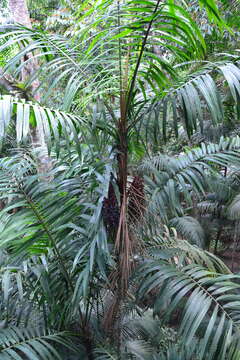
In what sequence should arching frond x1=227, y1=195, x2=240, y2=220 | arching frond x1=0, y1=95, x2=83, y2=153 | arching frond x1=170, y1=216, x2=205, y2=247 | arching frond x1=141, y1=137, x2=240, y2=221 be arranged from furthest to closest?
arching frond x1=170, y1=216, x2=205, y2=247, arching frond x1=227, y1=195, x2=240, y2=220, arching frond x1=141, y1=137, x2=240, y2=221, arching frond x1=0, y1=95, x2=83, y2=153

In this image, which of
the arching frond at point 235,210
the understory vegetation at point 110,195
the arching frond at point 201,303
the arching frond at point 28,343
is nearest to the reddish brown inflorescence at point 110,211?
the understory vegetation at point 110,195

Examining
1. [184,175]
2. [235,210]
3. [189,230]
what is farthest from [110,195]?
[189,230]

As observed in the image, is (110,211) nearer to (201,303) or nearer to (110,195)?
(110,195)

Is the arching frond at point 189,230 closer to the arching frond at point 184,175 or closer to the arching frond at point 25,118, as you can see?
the arching frond at point 184,175

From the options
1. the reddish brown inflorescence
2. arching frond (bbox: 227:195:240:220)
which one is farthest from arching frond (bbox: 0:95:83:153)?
arching frond (bbox: 227:195:240:220)

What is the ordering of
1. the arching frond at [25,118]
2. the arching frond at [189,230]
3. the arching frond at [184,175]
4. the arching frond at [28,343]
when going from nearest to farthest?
the arching frond at [25,118]
the arching frond at [28,343]
the arching frond at [184,175]
the arching frond at [189,230]

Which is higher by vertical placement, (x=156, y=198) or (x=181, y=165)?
(x=181, y=165)

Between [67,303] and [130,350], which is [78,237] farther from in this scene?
[130,350]

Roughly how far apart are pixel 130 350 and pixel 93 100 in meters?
1.36

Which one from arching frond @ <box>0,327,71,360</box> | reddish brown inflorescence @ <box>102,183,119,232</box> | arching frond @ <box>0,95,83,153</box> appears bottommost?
arching frond @ <box>0,327,71,360</box>

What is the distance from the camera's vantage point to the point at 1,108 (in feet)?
3.57

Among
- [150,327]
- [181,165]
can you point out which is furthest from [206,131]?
[150,327]

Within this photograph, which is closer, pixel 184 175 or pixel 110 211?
pixel 110 211

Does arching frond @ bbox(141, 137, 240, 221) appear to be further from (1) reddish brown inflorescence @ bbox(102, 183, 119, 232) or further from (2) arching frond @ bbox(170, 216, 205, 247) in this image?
(2) arching frond @ bbox(170, 216, 205, 247)
